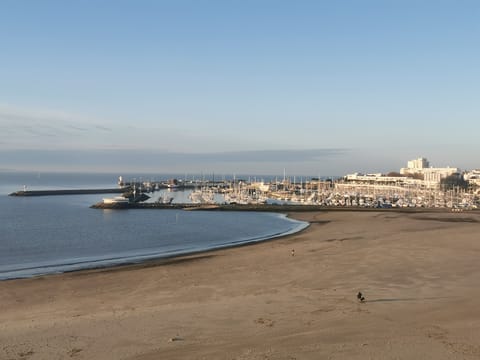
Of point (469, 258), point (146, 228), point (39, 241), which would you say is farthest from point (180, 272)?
point (146, 228)

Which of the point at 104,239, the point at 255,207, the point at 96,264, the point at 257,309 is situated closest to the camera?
the point at 257,309

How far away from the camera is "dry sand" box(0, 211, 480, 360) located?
37.6 feet

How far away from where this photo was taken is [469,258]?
82.1 ft

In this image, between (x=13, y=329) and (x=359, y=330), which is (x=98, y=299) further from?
(x=359, y=330)

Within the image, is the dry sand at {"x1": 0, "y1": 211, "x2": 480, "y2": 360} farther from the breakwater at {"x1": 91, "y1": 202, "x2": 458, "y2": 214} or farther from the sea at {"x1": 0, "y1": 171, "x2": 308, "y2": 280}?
the breakwater at {"x1": 91, "y1": 202, "x2": 458, "y2": 214}

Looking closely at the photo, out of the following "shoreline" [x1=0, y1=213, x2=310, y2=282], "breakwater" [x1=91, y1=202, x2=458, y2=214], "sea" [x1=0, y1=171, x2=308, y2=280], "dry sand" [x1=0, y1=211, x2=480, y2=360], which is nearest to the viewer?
"dry sand" [x1=0, y1=211, x2=480, y2=360]

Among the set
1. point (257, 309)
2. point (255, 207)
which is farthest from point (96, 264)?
point (255, 207)

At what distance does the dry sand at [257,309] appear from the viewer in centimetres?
1146

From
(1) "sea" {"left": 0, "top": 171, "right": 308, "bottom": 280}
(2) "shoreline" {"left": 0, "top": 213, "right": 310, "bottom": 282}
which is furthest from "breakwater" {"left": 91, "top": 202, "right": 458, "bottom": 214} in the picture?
(2) "shoreline" {"left": 0, "top": 213, "right": 310, "bottom": 282}

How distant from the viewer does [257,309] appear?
15.1 metres

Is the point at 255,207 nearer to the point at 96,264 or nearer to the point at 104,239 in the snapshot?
the point at 104,239

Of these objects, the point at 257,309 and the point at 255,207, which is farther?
the point at 255,207

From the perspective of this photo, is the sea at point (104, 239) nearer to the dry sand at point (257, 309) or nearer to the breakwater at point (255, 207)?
the dry sand at point (257, 309)

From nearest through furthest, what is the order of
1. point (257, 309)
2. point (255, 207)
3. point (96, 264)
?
point (257, 309)
point (96, 264)
point (255, 207)
